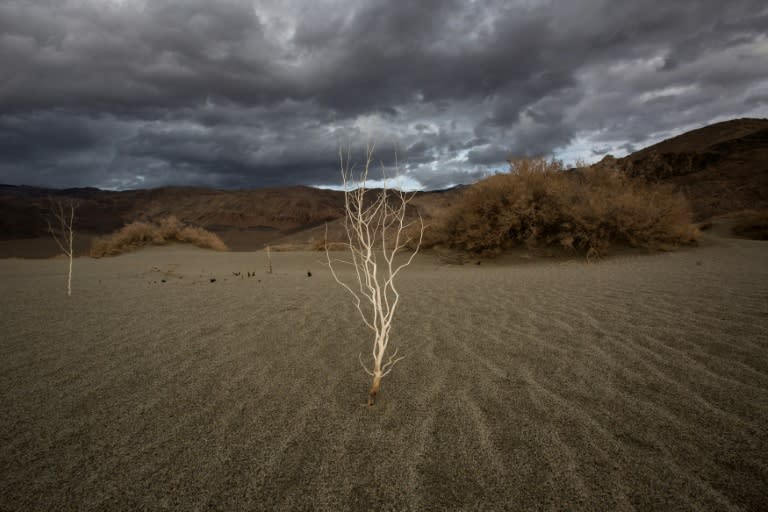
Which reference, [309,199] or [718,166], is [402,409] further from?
[309,199]

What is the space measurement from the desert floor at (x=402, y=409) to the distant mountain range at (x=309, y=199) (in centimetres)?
873

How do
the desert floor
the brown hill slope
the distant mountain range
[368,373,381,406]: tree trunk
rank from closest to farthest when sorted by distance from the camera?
the desert floor
[368,373,381,406]: tree trunk
the brown hill slope
the distant mountain range

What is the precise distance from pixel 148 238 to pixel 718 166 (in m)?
30.7

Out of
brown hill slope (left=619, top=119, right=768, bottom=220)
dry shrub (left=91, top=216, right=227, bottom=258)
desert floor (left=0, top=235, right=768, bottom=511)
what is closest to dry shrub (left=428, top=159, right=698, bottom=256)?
desert floor (left=0, top=235, right=768, bottom=511)

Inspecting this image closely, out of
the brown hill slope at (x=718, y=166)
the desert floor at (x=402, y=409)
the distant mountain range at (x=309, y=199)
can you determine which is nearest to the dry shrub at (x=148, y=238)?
the distant mountain range at (x=309, y=199)

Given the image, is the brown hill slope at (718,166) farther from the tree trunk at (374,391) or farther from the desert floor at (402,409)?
the tree trunk at (374,391)

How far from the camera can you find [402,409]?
2186 mm

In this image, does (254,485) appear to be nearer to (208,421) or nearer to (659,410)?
(208,421)

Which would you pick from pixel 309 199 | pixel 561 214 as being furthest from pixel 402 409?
pixel 309 199

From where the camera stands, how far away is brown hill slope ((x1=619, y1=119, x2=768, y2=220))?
18422 millimetres

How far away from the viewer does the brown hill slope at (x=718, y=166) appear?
1842 cm

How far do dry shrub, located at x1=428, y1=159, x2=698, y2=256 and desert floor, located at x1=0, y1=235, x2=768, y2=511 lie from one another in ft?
14.9

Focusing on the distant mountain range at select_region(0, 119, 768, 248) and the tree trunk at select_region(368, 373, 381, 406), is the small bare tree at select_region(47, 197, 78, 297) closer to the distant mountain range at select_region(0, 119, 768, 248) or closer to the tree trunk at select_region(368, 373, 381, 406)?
the distant mountain range at select_region(0, 119, 768, 248)

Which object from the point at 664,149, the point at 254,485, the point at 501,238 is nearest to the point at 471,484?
the point at 254,485
